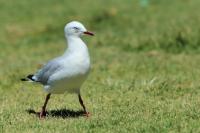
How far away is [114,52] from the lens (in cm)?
1612

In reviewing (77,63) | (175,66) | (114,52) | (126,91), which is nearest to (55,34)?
(114,52)

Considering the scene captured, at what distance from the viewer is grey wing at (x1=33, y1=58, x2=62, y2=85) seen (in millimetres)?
9008

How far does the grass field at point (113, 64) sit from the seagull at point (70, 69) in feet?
1.44

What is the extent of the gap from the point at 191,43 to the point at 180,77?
3.74 meters

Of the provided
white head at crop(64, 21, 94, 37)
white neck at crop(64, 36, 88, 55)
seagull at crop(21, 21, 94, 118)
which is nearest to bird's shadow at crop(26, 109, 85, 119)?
seagull at crop(21, 21, 94, 118)

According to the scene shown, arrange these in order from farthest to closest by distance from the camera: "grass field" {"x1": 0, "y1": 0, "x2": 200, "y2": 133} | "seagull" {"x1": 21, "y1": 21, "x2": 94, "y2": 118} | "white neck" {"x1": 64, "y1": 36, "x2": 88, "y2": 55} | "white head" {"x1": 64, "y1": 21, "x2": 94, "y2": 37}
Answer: "white head" {"x1": 64, "y1": 21, "x2": 94, "y2": 37} < "white neck" {"x1": 64, "y1": 36, "x2": 88, "y2": 55} < "seagull" {"x1": 21, "y1": 21, "x2": 94, "y2": 118} < "grass field" {"x1": 0, "y1": 0, "x2": 200, "y2": 133}

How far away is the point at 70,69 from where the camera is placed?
8.76 metres

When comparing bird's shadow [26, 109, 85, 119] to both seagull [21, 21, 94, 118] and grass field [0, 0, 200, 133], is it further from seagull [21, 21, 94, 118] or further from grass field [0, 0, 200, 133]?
seagull [21, 21, 94, 118]

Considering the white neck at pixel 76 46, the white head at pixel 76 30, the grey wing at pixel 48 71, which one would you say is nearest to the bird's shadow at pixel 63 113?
the grey wing at pixel 48 71

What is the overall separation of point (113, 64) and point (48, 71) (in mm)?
4867

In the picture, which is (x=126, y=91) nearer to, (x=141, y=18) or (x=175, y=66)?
(x=175, y=66)

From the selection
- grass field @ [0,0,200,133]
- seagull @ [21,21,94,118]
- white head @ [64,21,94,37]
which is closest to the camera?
grass field @ [0,0,200,133]

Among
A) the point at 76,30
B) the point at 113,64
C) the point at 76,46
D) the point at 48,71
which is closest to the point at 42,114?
the point at 48,71

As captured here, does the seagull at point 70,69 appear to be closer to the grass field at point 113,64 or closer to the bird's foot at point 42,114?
the bird's foot at point 42,114
